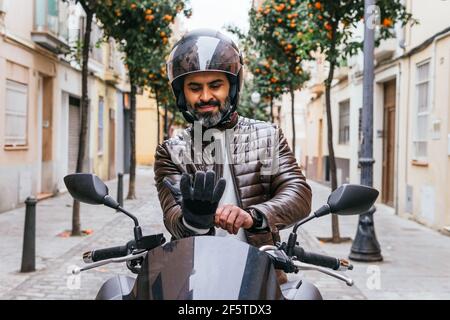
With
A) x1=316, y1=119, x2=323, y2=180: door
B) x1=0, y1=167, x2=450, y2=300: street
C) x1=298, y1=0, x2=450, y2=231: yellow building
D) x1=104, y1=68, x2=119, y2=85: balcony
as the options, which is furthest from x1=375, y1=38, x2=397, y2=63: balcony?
x1=104, y1=68, x2=119, y2=85: balcony

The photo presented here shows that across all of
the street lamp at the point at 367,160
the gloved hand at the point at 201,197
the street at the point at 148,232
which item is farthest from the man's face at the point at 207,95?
the street lamp at the point at 367,160

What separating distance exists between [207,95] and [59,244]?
733cm

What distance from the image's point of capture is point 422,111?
12.8 m

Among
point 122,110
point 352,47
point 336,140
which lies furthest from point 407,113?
point 122,110

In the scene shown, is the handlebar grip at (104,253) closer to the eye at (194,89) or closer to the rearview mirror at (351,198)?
the eye at (194,89)

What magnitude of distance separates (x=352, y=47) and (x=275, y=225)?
300 inches

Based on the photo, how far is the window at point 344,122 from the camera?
69.6ft

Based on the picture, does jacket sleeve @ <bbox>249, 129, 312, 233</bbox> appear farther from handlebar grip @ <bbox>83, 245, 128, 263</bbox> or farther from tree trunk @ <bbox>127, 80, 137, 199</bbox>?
tree trunk @ <bbox>127, 80, 137, 199</bbox>

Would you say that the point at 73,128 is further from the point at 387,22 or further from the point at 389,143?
the point at 387,22

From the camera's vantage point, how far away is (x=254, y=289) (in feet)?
5.36

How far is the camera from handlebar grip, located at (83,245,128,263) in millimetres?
2377

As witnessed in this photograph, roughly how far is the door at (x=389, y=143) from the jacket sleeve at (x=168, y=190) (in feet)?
45.4

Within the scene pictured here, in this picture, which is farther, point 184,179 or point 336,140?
point 336,140
